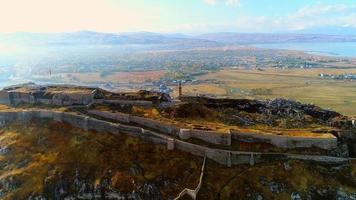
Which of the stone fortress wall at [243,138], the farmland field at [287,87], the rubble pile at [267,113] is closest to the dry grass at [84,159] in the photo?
the stone fortress wall at [243,138]

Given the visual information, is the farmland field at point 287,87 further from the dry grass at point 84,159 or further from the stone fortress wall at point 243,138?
the dry grass at point 84,159

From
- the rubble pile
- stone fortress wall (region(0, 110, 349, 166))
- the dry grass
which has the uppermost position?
the rubble pile

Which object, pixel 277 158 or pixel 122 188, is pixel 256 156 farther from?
pixel 122 188

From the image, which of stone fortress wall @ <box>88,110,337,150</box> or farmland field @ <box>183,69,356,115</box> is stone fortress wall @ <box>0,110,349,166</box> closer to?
stone fortress wall @ <box>88,110,337,150</box>

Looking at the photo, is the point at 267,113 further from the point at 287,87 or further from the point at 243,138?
the point at 287,87

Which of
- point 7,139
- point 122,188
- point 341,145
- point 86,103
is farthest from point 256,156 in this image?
point 7,139

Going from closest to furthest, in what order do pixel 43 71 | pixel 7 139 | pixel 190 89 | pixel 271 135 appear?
pixel 271 135 < pixel 7 139 < pixel 190 89 < pixel 43 71

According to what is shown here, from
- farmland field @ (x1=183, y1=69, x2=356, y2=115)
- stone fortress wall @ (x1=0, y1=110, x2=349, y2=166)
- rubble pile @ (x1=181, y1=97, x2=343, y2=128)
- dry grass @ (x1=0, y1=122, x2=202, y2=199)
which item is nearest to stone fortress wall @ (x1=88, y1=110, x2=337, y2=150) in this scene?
stone fortress wall @ (x1=0, y1=110, x2=349, y2=166)

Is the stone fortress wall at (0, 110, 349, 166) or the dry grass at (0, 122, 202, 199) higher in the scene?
the stone fortress wall at (0, 110, 349, 166)
